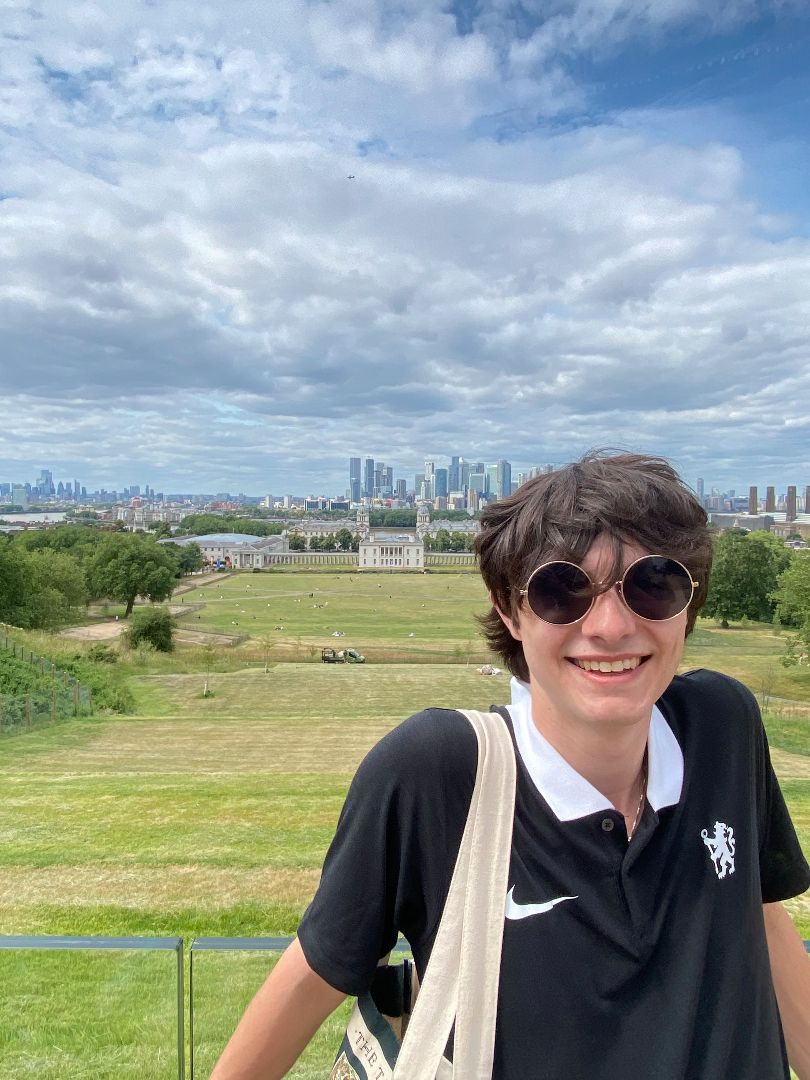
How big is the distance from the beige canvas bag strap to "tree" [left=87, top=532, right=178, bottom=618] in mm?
53684

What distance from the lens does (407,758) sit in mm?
1178

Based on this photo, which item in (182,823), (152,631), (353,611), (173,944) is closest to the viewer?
(173,944)

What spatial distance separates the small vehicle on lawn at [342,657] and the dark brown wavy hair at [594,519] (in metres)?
33.4

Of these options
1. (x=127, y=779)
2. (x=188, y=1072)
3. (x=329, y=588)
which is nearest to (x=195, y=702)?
(x=127, y=779)

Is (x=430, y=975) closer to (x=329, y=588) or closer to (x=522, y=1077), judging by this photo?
(x=522, y=1077)

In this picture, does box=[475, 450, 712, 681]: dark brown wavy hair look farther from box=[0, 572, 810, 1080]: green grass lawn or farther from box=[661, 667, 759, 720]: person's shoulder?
box=[0, 572, 810, 1080]: green grass lawn

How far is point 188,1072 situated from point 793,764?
14.4m

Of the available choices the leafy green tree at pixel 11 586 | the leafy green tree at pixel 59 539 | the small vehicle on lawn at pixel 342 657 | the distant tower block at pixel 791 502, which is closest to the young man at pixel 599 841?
the small vehicle on lawn at pixel 342 657

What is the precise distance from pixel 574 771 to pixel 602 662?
18 centimetres

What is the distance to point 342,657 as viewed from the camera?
35688 millimetres

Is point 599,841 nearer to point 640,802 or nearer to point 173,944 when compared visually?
point 640,802

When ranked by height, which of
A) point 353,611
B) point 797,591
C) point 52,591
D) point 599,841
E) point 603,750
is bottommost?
point 353,611

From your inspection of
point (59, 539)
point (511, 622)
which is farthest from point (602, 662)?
point (59, 539)

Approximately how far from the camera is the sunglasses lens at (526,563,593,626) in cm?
132
